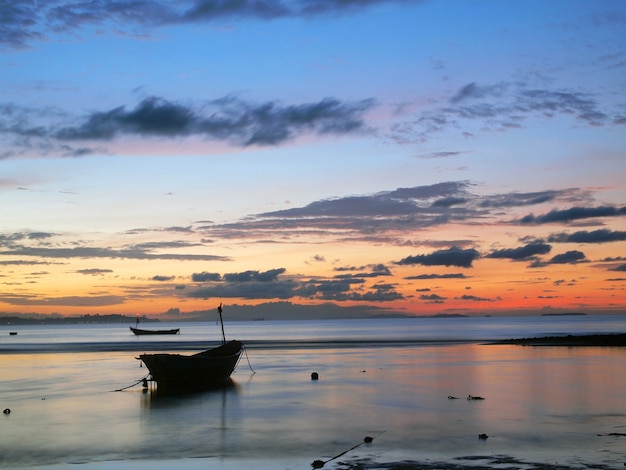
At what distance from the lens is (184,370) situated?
35781mm

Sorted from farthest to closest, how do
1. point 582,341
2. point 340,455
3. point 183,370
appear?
1. point 582,341
2. point 183,370
3. point 340,455

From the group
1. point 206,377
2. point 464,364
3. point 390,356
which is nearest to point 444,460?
point 206,377

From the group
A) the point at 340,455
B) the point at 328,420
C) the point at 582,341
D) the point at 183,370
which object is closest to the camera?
the point at 340,455

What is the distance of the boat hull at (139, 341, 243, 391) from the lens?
35250 millimetres

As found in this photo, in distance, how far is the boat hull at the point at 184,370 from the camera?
116 feet

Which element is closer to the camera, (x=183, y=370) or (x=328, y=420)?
(x=328, y=420)

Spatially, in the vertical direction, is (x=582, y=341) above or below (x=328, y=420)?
below

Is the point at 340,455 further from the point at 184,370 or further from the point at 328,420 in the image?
the point at 184,370

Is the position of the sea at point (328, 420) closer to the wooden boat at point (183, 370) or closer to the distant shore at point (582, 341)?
the wooden boat at point (183, 370)

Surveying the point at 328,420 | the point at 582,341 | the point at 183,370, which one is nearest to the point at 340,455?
the point at 328,420

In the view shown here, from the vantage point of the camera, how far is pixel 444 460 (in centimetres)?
1778

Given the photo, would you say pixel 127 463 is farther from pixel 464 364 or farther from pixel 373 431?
pixel 464 364

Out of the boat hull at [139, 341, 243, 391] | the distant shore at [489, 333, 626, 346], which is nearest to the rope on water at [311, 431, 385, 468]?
the boat hull at [139, 341, 243, 391]

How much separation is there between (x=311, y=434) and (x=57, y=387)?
785 inches
